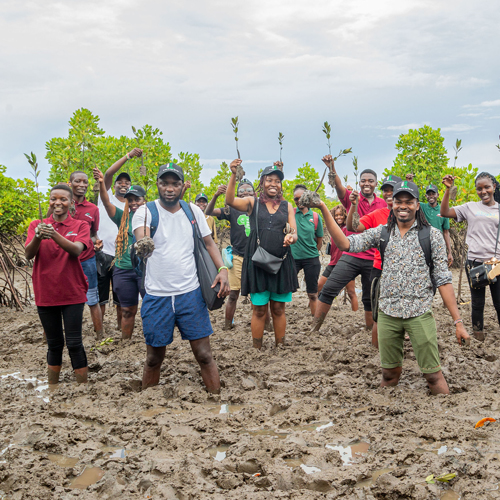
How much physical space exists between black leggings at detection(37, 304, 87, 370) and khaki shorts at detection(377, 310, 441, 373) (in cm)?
263

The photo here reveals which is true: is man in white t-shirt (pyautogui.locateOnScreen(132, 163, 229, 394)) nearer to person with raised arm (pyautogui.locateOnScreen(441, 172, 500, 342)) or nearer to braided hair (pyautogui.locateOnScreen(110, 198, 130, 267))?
braided hair (pyautogui.locateOnScreen(110, 198, 130, 267))

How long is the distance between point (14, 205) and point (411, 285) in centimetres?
865

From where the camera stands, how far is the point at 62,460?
318 centimetres

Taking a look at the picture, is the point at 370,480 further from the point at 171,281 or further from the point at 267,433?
the point at 171,281

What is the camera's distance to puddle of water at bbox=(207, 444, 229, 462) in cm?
315

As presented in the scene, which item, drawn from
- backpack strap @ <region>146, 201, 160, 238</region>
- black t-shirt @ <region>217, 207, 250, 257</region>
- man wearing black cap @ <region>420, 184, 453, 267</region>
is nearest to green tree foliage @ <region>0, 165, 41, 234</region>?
black t-shirt @ <region>217, 207, 250, 257</region>

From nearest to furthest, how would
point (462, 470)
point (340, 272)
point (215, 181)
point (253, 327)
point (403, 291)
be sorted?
1. point (462, 470)
2. point (403, 291)
3. point (253, 327)
4. point (340, 272)
5. point (215, 181)

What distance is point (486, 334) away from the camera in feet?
20.7

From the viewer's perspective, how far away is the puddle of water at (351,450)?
3096 millimetres

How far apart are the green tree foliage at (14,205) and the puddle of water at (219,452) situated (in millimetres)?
8013

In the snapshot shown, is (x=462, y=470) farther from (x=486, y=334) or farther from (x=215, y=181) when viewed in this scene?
(x=215, y=181)

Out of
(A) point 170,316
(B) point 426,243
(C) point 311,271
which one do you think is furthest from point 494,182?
(A) point 170,316

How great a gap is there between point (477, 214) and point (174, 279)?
12.4 feet

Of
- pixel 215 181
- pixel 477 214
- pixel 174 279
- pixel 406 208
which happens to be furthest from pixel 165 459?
pixel 215 181
